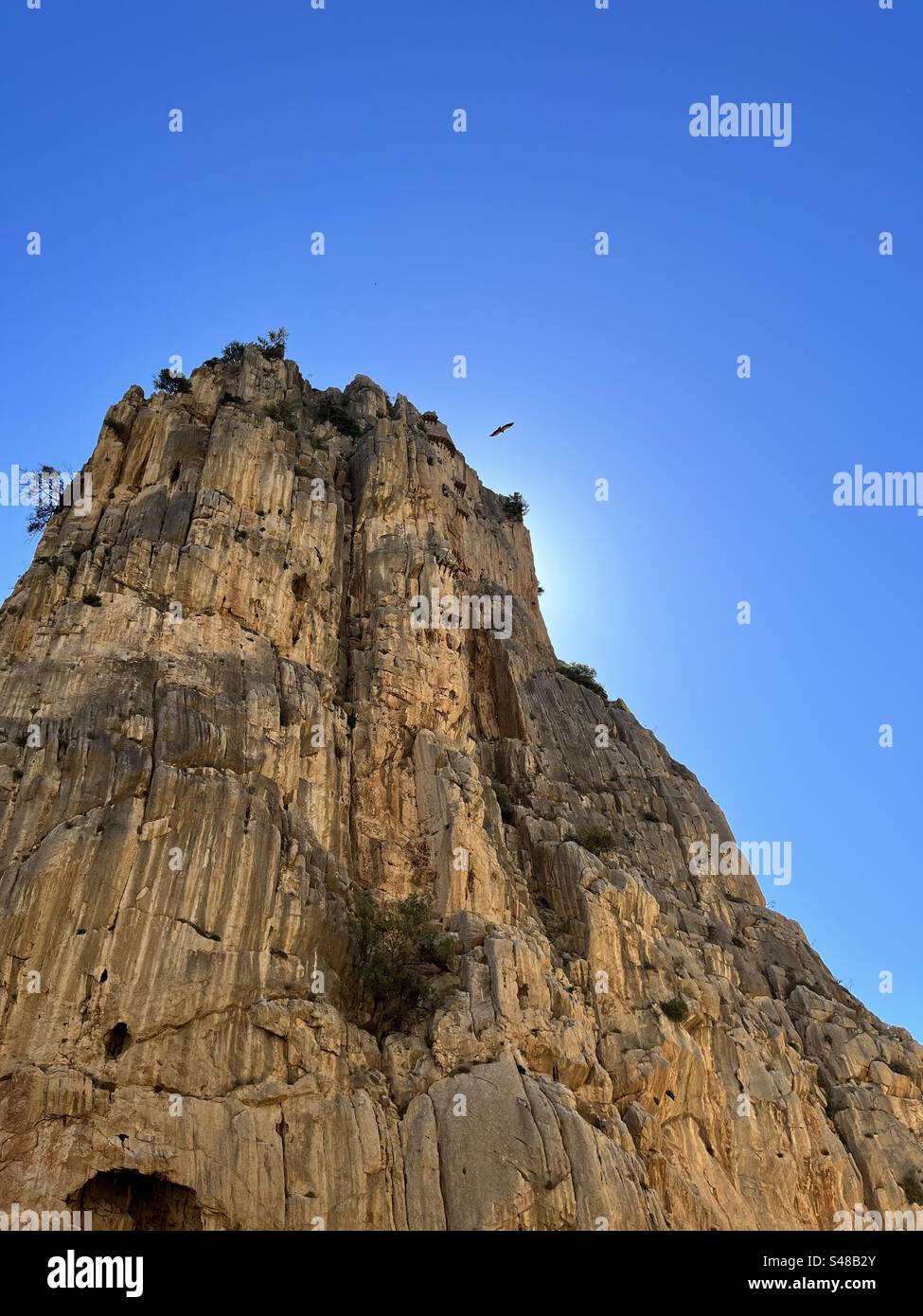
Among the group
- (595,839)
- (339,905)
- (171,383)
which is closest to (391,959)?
(339,905)

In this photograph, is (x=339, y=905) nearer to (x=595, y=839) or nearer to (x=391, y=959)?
(x=391, y=959)

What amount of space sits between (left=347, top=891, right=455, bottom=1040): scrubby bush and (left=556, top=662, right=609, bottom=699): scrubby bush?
27806mm

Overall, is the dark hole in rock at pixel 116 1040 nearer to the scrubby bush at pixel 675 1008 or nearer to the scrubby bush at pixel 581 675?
the scrubby bush at pixel 675 1008

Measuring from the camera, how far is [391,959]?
34.4 m

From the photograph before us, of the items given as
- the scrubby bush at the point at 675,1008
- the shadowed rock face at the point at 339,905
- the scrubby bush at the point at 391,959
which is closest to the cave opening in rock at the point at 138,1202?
the shadowed rock face at the point at 339,905

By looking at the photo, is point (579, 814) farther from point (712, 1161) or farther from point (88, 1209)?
point (88, 1209)

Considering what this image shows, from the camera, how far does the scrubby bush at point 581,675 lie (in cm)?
6319

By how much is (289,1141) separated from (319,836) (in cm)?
1133

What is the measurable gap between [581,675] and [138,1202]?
139 ft

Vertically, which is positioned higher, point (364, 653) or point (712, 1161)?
point (364, 653)

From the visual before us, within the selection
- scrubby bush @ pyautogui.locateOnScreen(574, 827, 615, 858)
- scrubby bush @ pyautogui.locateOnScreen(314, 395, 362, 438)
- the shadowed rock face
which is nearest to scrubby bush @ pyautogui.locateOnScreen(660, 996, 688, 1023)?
the shadowed rock face

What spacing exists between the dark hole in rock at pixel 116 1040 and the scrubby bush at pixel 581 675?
1484 inches
